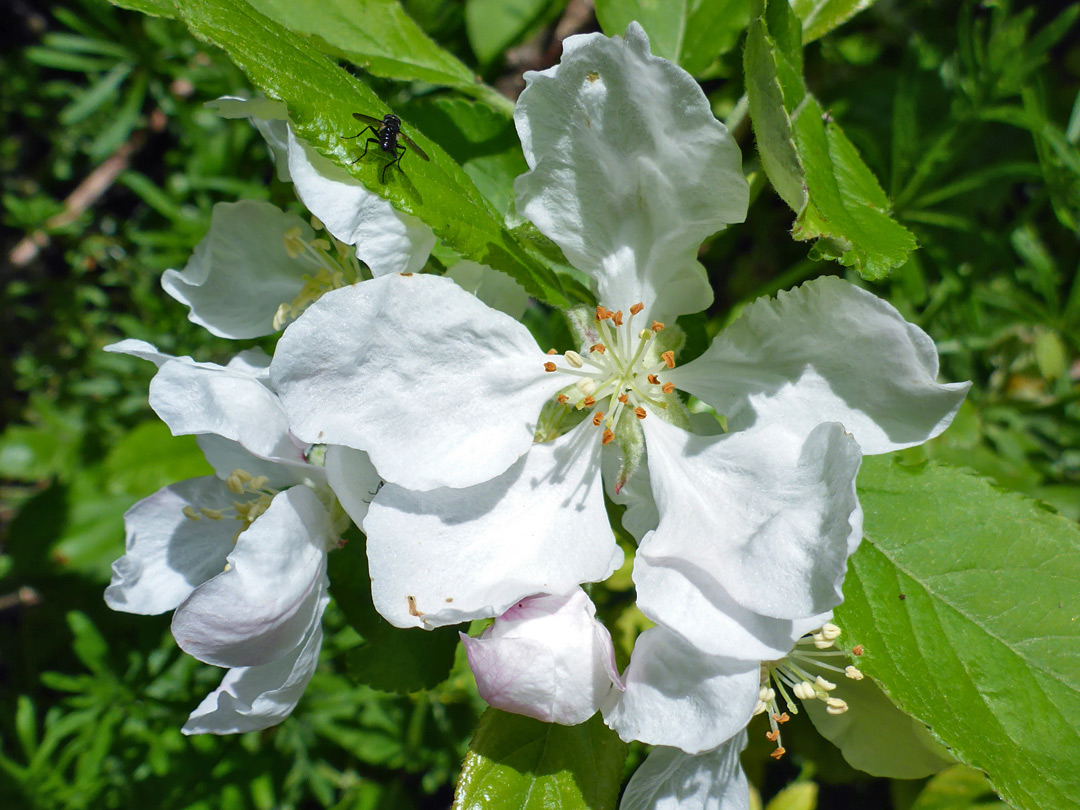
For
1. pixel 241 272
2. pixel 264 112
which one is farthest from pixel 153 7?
pixel 241 272

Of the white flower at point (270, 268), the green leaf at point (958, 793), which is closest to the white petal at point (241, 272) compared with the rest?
the white flower at point (270, 268)

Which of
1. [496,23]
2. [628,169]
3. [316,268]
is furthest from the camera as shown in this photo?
[496,23]

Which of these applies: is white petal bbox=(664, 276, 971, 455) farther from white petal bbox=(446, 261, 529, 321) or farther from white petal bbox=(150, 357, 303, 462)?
white petal bbox=(150, 357, 303, 462)

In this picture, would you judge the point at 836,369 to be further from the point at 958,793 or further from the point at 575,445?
the point at 958,793

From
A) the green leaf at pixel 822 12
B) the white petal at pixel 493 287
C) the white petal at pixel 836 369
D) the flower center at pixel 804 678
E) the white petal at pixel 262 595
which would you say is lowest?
the flower center at pixel 804 678

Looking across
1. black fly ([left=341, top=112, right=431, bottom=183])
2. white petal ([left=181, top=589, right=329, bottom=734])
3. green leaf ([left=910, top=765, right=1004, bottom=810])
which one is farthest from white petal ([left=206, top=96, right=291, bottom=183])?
green leaf ([left=910, top=765, right=1004, bottom=810])

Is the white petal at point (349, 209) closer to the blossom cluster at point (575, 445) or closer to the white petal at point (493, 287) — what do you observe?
the blossom cluster at point (575, 445)
